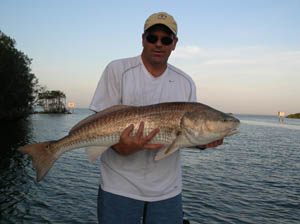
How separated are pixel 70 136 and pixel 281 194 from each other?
13133 millimetres

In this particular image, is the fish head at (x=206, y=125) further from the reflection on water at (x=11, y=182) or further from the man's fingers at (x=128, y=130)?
the reflection on water at (x=11, y=182)

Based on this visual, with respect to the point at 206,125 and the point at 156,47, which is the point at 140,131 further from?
the point at 156,47

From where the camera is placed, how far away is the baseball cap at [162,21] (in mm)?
3000

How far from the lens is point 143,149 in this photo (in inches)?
112

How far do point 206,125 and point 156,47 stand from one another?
3.77 feet

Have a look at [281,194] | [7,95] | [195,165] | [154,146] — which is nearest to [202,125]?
[154,146]

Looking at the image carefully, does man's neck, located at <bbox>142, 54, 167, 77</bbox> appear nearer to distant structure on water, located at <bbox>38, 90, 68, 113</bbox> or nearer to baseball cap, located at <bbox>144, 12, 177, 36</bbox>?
baseball cap, located at <bbox>144, 12, 177, 36</bbox>

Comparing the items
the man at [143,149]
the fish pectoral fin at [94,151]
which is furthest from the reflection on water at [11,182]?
the man at [143,149]

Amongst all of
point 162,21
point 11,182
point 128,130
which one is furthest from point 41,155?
point 11,182

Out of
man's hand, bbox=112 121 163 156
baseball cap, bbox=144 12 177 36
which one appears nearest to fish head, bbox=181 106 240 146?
man's hand, bbox=112 121 163 156

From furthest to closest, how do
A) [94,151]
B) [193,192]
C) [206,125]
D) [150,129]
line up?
[193,192]
[206,125]
[94,151]
[150,129]

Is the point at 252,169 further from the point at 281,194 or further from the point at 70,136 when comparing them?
the point at 70,136

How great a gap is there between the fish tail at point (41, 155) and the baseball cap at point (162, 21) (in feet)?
6.42

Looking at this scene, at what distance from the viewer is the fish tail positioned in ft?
9.80
